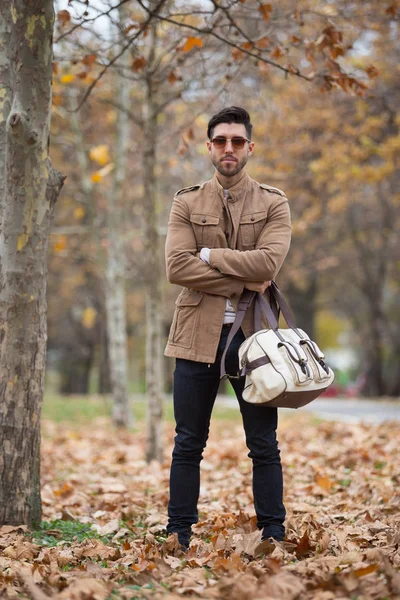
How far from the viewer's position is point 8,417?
4379 mm

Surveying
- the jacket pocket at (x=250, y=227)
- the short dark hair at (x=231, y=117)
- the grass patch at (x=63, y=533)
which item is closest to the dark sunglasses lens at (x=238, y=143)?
the short dark hair at (x=231, y=117)

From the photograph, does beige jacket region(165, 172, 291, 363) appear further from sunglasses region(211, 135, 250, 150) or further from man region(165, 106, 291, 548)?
sunglasses region(211, 135, 250, 150)

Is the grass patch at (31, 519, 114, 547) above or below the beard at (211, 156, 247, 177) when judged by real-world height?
below

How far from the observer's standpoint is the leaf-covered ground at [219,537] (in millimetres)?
3008

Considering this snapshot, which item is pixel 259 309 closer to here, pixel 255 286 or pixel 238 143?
pixel 255 286

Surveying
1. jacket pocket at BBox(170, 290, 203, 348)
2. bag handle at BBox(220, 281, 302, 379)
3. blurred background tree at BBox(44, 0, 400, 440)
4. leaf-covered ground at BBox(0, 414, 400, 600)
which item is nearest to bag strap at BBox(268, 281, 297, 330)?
bag handle at BBox(220, 281, 302, 379)

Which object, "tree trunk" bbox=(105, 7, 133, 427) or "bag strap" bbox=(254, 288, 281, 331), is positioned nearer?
"bag strap" bbox=(254, 288, 281, 331)

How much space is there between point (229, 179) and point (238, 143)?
21 cm

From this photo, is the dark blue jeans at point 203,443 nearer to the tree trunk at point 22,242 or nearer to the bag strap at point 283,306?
the bag strap at point 283,306

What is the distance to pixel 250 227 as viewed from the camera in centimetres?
404

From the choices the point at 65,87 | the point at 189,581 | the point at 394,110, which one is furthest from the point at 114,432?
the point at 189,581

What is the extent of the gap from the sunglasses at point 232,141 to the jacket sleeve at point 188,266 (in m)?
→ 0.40

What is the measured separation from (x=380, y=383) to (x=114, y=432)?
1650cm

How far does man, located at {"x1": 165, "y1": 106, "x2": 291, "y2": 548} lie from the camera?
12.8 feet
